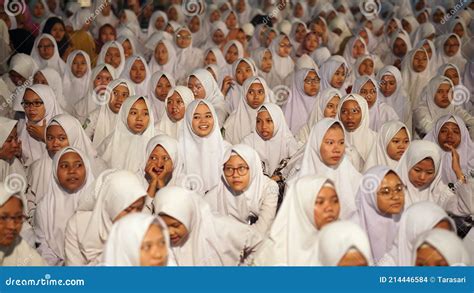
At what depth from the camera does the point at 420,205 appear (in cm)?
377

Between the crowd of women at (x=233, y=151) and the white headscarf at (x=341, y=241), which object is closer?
the white headscarf at (x=341, y=241)

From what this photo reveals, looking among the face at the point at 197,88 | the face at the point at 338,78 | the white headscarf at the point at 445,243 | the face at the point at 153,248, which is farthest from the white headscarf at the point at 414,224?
the face at the point at 338,78

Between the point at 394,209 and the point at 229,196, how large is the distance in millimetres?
1187

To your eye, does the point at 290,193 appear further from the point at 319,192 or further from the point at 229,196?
the point at 229,196

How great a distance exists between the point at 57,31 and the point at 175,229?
5.96m

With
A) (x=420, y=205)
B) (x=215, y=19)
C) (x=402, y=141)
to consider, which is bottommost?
(x=420, y=205)

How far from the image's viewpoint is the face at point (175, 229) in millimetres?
3896

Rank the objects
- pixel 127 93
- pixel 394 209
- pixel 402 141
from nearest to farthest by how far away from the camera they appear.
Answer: pixel 394 209
pixel 402 141
pixel 127 93

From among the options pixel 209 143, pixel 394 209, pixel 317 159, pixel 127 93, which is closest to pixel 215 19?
pixel 127 93

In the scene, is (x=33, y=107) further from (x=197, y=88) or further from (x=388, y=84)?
(x=388, y=84)

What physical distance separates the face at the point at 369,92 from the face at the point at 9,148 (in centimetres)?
326

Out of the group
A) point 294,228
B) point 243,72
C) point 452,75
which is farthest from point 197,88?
point 294,228

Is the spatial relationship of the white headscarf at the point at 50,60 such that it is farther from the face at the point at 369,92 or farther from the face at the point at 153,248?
the face at the point at 153,248

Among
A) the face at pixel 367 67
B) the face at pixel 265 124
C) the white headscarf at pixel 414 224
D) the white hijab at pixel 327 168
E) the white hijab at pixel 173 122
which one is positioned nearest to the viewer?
the white headscarf at pixel 414 224
